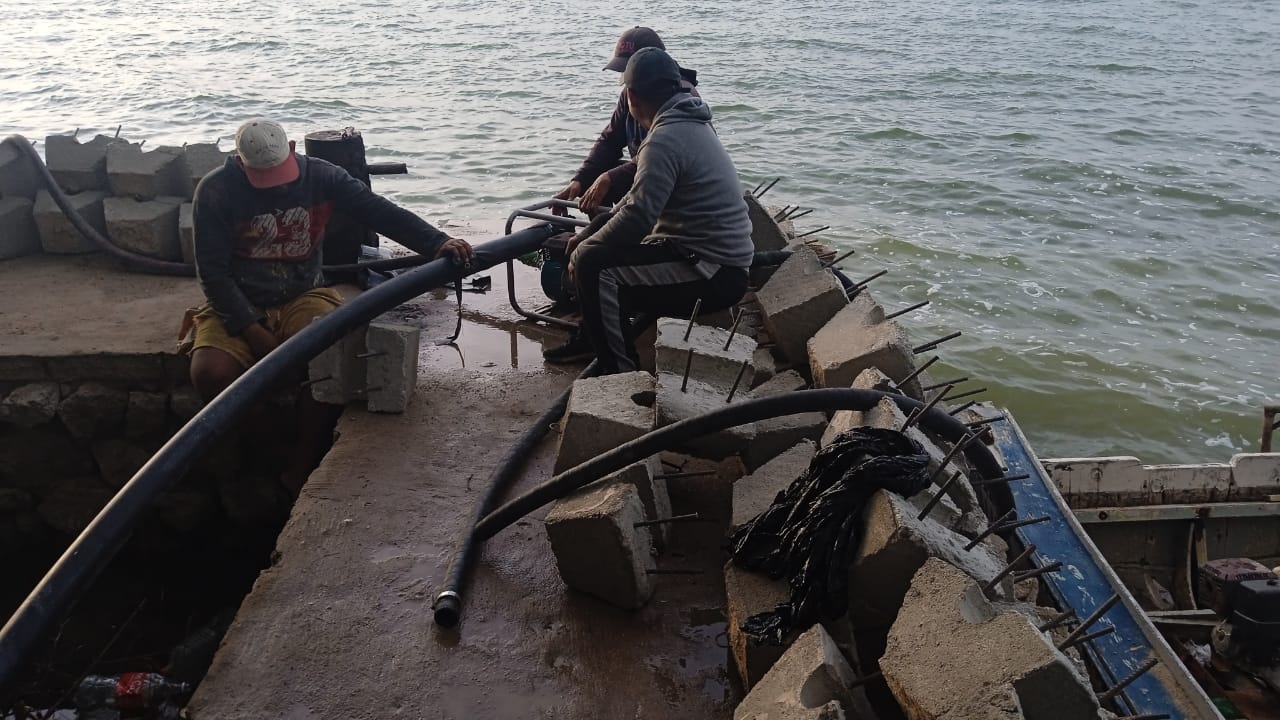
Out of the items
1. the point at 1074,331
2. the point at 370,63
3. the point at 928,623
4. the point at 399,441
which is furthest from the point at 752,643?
the point at 370,63

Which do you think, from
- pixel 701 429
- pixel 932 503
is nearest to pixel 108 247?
pixel 701 429

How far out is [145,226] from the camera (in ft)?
21.9

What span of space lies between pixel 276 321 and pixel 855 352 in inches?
119

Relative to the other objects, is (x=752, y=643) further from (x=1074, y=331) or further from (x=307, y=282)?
(x=1074, y=331)

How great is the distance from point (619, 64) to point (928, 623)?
174 inches

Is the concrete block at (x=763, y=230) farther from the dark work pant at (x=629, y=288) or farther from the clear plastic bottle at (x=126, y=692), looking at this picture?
the clear plastic bottle at (x=126, y=692)

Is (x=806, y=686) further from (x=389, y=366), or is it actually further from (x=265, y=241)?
(x=265, y=241)

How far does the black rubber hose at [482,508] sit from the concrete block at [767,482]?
103cm

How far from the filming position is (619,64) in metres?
6.10

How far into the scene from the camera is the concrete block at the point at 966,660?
237cm

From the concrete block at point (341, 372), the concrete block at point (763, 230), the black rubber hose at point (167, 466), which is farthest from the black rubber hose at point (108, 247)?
the concrete block at point (763, 230)

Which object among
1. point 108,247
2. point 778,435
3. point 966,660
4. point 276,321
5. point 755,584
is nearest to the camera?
point 966,660

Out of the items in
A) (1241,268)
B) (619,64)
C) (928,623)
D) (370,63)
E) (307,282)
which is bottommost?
(370,63)

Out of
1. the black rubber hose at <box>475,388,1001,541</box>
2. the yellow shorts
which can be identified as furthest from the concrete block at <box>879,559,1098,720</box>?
the yellow shorts
